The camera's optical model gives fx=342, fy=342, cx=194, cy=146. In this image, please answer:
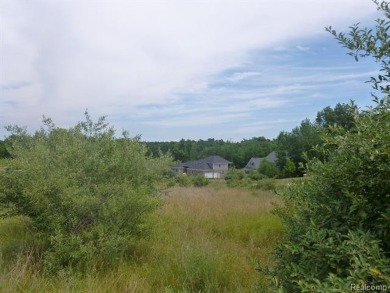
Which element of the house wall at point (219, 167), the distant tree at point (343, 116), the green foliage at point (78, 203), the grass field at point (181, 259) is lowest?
the house wall at point (219, 167)

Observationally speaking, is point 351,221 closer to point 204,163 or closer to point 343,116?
point 343,116

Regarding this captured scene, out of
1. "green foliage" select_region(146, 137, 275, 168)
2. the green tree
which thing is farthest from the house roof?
the green tree

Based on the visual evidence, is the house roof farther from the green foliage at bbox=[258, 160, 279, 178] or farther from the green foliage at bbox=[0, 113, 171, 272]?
the green foliage at bbox=[0, 113, 171, 272]

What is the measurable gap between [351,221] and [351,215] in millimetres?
37

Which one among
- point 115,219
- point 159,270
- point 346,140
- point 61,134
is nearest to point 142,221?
point 115,219

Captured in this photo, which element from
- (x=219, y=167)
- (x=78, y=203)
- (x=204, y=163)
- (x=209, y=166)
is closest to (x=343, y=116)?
(x=78, y=203)

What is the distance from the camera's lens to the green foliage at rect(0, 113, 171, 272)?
458cm

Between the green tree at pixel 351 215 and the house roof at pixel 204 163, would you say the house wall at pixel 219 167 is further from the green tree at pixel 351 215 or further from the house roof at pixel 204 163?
the green tree at pixel 351 215

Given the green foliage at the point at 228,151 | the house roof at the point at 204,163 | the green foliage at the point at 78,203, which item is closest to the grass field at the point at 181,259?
the green foliage at the point at 78,203

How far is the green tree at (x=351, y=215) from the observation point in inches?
62.6

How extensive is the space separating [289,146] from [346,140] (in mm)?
47535

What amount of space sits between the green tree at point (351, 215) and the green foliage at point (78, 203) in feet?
10.6

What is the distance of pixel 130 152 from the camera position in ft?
21.6

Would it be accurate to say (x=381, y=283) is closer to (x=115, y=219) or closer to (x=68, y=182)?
(x=115, y=219)
